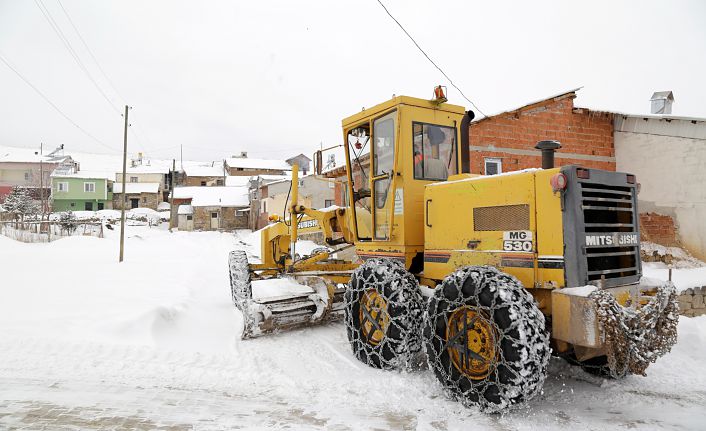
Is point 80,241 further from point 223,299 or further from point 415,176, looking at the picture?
point 415,176

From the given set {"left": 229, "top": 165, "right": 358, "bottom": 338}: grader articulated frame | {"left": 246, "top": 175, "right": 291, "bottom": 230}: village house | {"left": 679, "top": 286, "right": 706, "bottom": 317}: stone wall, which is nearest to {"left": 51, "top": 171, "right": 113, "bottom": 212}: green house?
{"left": 246, "top": 175, "right": 291, "bottom": 230}: village house

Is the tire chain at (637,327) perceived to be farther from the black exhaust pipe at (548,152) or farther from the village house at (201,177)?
the village house at (201,177)

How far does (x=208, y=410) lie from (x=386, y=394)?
1.61m

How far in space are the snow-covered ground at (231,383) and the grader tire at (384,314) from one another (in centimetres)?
21

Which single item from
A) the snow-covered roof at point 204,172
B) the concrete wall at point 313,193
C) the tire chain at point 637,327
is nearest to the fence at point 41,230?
the concrete wall at point 313,193

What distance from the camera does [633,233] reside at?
417 centimetres

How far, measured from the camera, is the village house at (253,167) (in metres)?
67.4

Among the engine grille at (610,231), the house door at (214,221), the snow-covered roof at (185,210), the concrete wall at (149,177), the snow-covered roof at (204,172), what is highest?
the snow-covered roof at (204,172)

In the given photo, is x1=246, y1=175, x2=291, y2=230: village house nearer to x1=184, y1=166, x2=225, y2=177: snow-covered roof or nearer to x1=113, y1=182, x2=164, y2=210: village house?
x1=113, y1=182, x2=164, y2=210: village house

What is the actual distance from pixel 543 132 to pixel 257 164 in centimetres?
6007

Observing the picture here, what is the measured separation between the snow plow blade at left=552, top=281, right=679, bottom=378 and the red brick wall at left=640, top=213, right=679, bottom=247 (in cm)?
1001

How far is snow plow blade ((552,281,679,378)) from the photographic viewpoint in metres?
3.32

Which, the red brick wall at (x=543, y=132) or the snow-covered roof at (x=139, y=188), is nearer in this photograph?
the red brick wall at (x=543, y=132)

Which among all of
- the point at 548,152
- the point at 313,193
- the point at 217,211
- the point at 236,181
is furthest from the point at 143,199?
the point at 548,152
